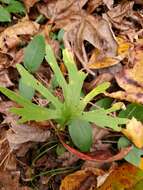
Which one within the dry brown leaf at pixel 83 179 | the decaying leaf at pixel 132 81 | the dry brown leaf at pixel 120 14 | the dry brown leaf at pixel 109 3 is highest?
the dry brown leaf at pixel 109 3

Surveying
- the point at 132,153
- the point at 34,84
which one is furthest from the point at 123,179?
the point at 34,84

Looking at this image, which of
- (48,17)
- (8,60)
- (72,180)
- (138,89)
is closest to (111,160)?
(72,180)

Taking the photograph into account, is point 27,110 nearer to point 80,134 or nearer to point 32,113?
point 32,113

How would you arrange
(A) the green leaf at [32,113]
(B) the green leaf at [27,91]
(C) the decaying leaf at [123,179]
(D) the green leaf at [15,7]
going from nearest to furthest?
(A) the green leaf at [32,113] → (C) the decaying leaf at [123,179] → (B) the green leaf at [27,91] → (D) the green leaf at [15,7]

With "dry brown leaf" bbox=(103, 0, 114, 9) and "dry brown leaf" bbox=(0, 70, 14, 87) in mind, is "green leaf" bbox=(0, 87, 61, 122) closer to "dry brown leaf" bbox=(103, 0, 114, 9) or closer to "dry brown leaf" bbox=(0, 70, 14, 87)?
"dry brown leaf" bbox=(0, 70, 14, 87)

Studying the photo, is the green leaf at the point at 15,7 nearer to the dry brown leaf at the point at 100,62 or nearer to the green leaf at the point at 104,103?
the dry brown leaf at the point at 100,62

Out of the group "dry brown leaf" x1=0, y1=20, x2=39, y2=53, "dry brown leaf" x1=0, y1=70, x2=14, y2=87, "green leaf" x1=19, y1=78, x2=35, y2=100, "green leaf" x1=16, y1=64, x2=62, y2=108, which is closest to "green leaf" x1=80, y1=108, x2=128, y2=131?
"green leaf" x1=16, y1=64, x2=62, y2=108

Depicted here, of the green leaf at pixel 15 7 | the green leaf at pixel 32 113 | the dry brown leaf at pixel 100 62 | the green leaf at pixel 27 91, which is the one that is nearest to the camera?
the green leaf at pixel 32 113

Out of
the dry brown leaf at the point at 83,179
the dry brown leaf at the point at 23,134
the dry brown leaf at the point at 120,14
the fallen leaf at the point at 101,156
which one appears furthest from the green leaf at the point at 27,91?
the dry brown leaf at the point at 120,14
